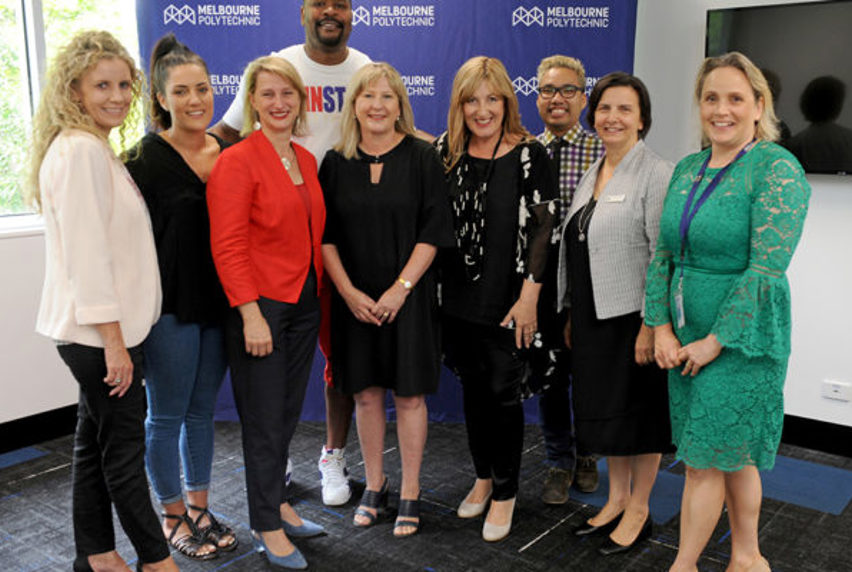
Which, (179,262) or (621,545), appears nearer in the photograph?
(179,262)

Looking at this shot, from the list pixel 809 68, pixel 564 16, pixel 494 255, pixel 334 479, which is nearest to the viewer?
pixel 494 255

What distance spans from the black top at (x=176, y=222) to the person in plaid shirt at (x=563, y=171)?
3.94 ft

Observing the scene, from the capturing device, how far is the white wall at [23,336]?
3588 mm

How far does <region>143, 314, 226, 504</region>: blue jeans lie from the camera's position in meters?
2.35

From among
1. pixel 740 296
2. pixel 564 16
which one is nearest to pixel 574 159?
pixel 740 296

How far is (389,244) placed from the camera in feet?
8.60

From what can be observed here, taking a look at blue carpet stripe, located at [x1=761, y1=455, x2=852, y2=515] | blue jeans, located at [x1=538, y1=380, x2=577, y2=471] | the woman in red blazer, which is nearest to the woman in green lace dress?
blue jeans, located at [x1=538, y1=380, x2=577, y2=471]

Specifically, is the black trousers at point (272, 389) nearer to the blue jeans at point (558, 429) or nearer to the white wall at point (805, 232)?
the blue jeans at point (558, 429)

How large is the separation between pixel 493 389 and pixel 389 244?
25.1 inches

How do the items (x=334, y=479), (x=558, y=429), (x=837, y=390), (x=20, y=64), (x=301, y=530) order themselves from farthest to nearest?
1. (x=20, y=64)
2. (x=837, y=390)
3. (x=558, y=429)
4. (x=334, y=479)
5. (x=301, y=530)

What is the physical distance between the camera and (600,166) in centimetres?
260

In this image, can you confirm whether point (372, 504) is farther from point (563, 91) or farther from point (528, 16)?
point (528, 16)

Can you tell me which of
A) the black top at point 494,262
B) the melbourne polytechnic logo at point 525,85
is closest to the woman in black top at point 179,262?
the black top at point 494,262

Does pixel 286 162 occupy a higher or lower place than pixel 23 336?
higher
